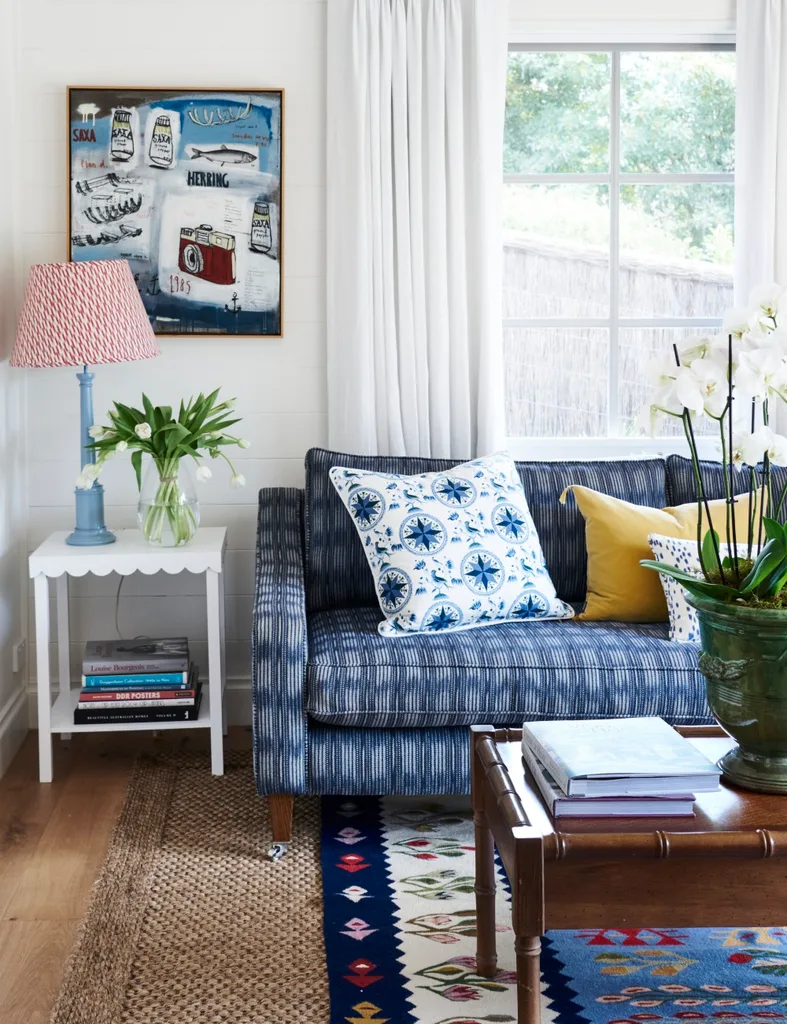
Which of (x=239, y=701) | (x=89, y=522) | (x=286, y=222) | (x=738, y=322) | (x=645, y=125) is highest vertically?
(x=645, y=125)

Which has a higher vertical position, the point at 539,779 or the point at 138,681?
the point at 539,779

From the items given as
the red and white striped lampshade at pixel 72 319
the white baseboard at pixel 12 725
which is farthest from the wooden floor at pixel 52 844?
the red and white striped lampshade at pixel 72 319

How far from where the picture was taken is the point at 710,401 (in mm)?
1750

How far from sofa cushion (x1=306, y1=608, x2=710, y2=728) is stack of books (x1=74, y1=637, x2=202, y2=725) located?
63 cm

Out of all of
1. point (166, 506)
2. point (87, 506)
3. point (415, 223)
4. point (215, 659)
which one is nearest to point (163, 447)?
point (166, 506)

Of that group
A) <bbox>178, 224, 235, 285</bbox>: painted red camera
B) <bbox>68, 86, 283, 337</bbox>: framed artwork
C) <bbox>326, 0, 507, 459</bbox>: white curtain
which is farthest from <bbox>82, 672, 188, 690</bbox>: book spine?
<bbox>178, 224, 235, 285</bbox>: painted red camera

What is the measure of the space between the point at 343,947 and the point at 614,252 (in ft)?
7.99

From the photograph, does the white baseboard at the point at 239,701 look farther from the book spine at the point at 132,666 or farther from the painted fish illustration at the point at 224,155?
the painted fish illustration at the point at 224,155

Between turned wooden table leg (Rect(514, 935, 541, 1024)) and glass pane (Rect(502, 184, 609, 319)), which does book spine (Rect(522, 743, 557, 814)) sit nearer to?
turned wooden table leg (Rect(514, 935, 541, 1024))

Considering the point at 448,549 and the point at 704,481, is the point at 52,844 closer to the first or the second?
the point at 448,549

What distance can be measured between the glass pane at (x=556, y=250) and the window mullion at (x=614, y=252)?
23 millimetres

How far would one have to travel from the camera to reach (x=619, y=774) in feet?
5.59

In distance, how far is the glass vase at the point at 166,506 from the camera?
10.6 feet

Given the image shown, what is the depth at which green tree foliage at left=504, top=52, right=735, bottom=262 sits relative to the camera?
367cm
